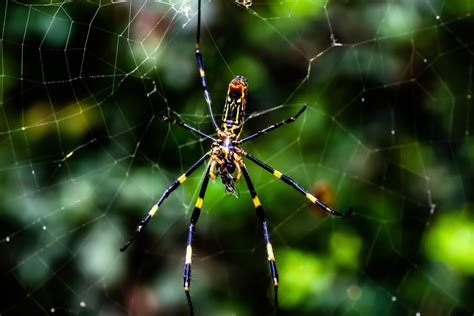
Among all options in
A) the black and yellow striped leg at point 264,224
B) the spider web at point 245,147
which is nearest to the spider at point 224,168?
the black and yellow striped leg at point 264,224

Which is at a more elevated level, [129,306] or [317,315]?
[317,315]

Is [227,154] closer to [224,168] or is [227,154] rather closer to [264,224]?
[224,168]

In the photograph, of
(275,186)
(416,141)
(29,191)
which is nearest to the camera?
(29,191)

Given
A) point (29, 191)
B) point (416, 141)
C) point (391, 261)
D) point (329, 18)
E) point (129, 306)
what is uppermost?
point (329, 18)

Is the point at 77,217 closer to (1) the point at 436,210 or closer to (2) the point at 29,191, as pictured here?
(2) the point at 29,191

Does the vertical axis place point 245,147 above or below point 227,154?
above

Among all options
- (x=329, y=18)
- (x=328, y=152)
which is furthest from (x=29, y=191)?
(x=329, y=18)

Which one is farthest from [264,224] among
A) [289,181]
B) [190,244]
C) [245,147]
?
[245,147]
